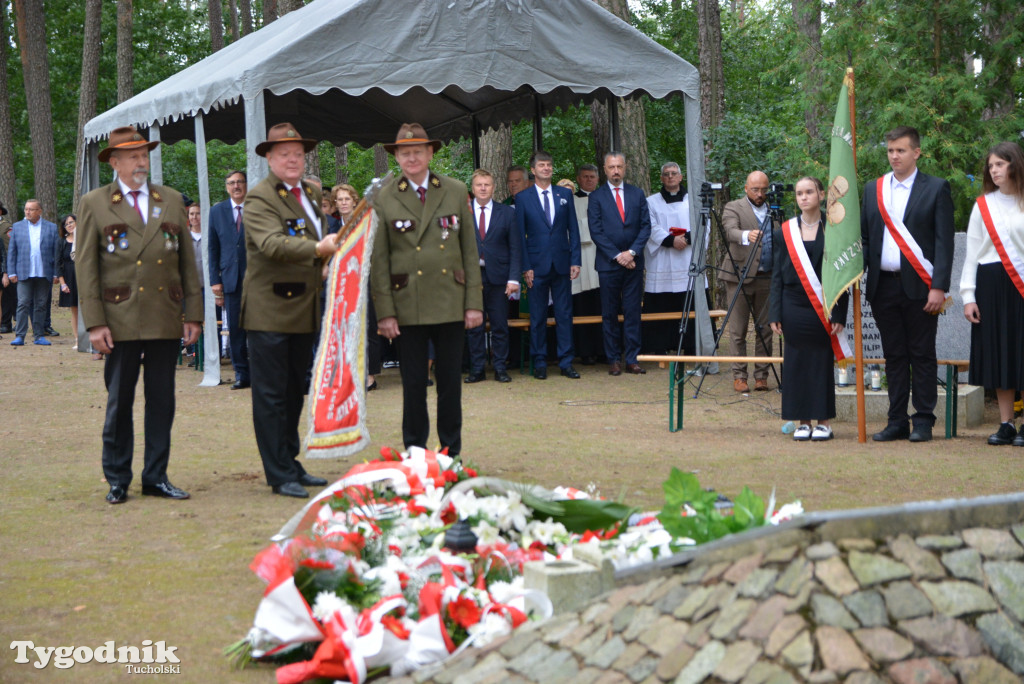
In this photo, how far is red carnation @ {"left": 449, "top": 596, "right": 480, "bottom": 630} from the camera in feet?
13.7

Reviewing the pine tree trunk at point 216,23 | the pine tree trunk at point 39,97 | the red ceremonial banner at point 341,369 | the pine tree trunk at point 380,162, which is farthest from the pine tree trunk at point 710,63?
the red ceremonial banner at point 341,369

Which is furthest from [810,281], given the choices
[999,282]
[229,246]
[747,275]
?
[229,246]

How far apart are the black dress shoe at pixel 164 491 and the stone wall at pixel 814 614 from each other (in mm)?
3250

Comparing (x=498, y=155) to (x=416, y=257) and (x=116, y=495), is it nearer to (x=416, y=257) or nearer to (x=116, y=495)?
(x=416, y=257)

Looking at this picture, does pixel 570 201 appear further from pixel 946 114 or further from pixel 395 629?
pixel 395 629

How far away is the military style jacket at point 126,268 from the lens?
6.56 metres

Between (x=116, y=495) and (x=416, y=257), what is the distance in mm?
2139

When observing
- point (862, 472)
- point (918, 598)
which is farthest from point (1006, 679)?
point (862, 472)

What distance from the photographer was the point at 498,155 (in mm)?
16375

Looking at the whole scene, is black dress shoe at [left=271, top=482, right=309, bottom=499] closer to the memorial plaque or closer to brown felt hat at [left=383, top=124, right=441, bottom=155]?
brown felt hat at [left=383, top=124, right=441, bottom=155]

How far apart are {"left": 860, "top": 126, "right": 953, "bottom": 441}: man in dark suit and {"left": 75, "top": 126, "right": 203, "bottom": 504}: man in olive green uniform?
457 centimetres

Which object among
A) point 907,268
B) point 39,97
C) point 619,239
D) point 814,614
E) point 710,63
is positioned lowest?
point 814,614

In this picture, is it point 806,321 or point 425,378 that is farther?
point 806,321

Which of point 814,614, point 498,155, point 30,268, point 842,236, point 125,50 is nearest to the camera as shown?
point 814,614
